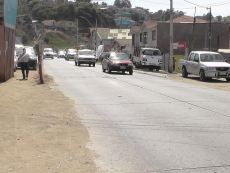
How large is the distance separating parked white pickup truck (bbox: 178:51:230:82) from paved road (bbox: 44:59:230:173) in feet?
27.2

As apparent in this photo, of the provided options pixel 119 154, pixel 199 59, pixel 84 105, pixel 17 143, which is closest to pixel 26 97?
pixel 84 105

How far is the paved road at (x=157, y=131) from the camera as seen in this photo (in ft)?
18.4

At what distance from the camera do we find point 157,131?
771cm

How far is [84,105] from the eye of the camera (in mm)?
11188

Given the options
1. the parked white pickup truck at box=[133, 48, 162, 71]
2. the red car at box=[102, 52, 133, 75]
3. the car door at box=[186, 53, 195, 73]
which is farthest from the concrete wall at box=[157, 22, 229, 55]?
the car door at box=[186, 53, 195, 73]

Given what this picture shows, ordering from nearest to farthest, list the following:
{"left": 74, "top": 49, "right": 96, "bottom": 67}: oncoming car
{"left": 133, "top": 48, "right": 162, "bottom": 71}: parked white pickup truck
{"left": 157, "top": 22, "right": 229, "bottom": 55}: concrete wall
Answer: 1. {"left": 133, "top": 48, "right": 162, "bottom": 71}: parked white pickup truck
2. {"left": 74, "top": 49, "right": 96, "bottom": 67}: oncoming car
3. {"left": 157, "top": 22, "right": 229, "bottom": 55}: concrete wall

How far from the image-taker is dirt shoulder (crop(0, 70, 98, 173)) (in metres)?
5.40

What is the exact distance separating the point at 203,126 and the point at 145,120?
1456 millimetres

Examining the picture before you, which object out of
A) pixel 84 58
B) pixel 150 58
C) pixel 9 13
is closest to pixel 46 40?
pixel 84 58

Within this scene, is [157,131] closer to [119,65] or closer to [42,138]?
[42,138]

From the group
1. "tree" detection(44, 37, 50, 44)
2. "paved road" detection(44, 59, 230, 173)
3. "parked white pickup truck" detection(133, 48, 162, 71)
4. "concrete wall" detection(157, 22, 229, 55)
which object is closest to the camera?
"paved road" detection(44, 59, 230, 173)

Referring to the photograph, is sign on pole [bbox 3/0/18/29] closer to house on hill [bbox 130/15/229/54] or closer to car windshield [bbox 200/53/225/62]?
car windshield [bbox 200/53/225/62]

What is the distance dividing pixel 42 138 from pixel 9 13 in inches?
466

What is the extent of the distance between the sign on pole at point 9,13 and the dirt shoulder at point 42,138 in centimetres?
642
